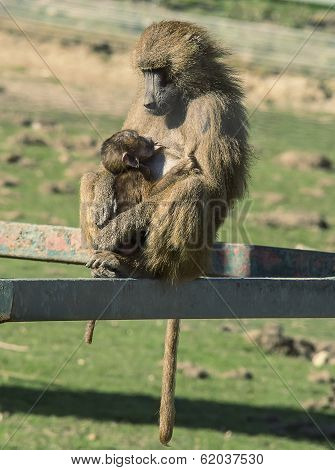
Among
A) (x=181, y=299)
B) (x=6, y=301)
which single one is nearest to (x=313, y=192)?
(x=181, y=299)

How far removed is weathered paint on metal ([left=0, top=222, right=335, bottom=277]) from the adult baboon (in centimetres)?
53

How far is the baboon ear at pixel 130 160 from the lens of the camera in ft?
17.6

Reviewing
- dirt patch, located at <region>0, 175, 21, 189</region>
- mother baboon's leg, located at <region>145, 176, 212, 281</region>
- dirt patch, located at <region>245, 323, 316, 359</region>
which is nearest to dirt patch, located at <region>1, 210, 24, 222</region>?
dirt patch, located at <region>0, 175, 21, 189</region>

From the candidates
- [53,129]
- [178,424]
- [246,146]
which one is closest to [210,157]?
[246,146]

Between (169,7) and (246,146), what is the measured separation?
1412cm

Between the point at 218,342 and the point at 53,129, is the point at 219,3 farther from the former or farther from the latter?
the point at 218,342

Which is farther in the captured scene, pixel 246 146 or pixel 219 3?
pixel 219 3

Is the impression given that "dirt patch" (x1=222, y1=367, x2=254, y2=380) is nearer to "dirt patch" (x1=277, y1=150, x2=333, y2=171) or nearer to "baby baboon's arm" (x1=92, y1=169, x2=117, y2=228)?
"baby baboon's arm" (x1=92, y1=169, x2=117, y2=228)

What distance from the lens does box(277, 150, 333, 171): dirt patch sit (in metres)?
13.9

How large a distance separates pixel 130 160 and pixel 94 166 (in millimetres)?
6287

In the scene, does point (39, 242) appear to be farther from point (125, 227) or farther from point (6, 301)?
point (6, 301)

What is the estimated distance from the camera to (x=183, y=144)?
5.50 metres

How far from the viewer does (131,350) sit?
8695mm

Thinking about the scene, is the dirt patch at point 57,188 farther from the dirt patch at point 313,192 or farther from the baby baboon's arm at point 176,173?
the baby baboon's arm at point 176,173
